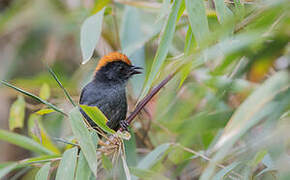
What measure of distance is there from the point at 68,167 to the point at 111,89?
136 cm

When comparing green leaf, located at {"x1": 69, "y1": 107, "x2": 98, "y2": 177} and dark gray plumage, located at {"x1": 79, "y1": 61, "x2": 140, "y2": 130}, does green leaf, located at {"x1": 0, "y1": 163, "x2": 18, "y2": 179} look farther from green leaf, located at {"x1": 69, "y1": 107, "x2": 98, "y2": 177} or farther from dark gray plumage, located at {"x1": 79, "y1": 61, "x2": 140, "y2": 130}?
dark gray plumage, located at {"x1": 79, "y1": 61, "x2": 140, "y2": 130}

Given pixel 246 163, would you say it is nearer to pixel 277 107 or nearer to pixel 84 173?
pixel 277 107

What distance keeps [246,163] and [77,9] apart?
10.0 ft

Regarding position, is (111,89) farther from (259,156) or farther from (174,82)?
(259,156)

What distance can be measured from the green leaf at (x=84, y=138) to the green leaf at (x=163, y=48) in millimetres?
313

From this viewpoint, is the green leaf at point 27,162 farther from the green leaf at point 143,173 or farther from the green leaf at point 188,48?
the green leaf at point 188,48

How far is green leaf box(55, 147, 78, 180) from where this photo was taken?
6.65 ft

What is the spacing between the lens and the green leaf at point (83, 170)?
2.01 m

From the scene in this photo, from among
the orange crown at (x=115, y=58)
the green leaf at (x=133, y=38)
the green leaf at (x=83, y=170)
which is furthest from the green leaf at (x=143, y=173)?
the orange crown at (x=115, y=58)

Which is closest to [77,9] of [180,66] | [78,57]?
[78,57]

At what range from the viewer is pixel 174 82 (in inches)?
93.2

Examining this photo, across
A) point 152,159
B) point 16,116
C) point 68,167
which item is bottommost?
point 152,159

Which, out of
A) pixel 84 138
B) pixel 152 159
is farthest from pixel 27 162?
pixel 152 159

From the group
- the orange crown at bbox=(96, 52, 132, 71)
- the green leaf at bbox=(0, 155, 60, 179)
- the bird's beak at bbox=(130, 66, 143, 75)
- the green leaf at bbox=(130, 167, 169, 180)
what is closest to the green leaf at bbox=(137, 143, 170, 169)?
the green leaf at bbox=(130, 167, 169, 180)
